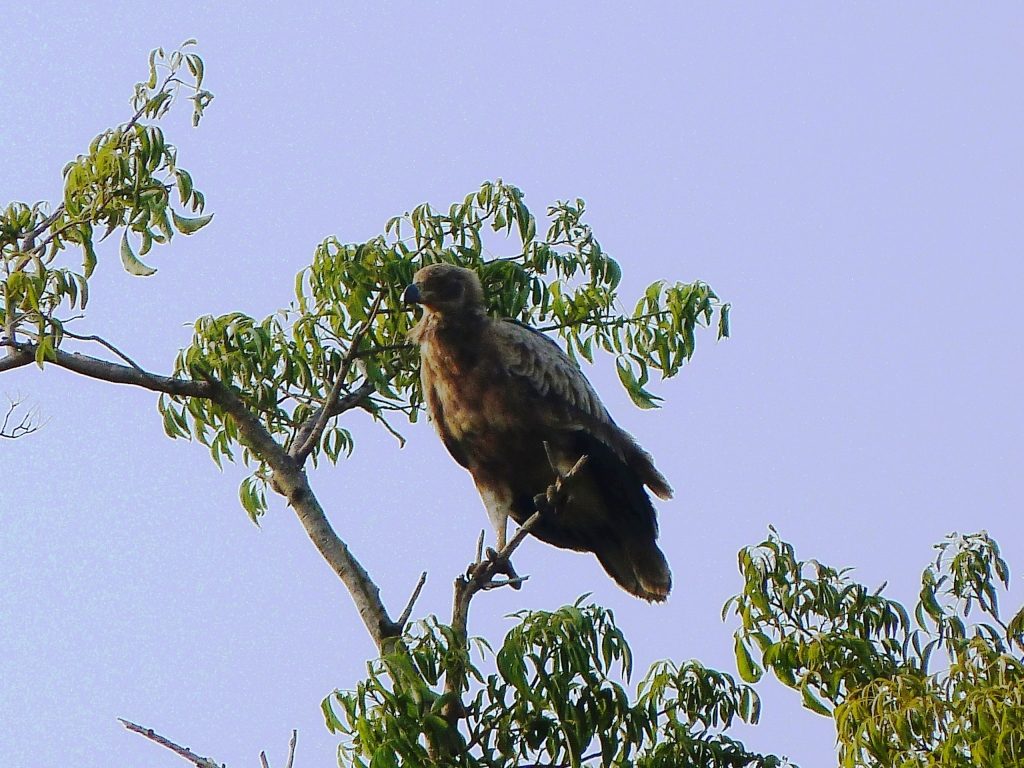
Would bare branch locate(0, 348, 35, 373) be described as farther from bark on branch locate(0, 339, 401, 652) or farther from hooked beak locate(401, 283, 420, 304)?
hooked beak locate(401, 283, 420, 304)

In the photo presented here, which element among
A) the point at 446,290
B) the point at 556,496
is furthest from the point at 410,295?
the point at 556,496

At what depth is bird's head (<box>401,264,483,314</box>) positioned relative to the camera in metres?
7.29

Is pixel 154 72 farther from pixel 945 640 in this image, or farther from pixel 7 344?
pixel 945 640

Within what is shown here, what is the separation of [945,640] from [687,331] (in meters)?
1.77

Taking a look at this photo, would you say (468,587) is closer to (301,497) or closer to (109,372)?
(301,497)

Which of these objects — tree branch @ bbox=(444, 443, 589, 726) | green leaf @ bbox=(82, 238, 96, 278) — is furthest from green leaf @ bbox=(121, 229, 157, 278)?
tree branch @ bbox=(444, 443, 589, 726)

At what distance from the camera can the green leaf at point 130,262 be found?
5859 millimetres

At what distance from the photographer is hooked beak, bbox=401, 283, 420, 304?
7.08m

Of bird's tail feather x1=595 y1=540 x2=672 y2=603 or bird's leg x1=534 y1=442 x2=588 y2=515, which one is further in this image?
bird's tail feather x1=595 y1=540 x2=672 y2=603

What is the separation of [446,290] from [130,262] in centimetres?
197

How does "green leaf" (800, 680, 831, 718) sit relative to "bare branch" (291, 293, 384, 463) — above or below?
below

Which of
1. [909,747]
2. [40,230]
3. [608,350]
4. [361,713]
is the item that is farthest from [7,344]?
[909,747]

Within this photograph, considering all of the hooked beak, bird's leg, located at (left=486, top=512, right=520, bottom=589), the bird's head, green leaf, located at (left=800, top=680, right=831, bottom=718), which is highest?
the bird's head

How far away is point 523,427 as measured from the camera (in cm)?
775
